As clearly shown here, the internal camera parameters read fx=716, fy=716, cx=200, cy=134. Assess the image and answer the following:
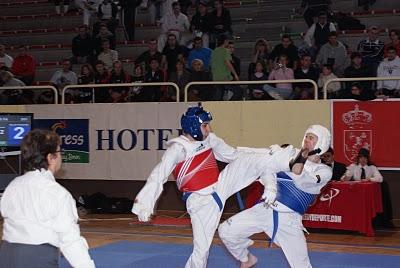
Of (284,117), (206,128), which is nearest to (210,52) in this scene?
(284,117)

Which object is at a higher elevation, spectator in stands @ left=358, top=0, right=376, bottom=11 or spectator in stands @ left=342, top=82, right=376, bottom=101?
spectator in stands @ left=358, top=0, right=376, bottom=11

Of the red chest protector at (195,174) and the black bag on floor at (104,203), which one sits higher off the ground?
the red chest protector at (195,174)

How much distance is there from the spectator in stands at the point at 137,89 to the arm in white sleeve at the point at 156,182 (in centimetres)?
790

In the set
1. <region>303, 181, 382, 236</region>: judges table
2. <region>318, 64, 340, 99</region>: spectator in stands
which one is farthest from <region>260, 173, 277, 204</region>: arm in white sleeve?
<region>318, 64, 340, 99</region>: spectator in stands

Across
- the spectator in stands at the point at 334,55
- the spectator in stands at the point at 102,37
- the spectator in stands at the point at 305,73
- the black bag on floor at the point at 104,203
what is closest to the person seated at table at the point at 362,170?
the spectator in stands at the point at 305,73

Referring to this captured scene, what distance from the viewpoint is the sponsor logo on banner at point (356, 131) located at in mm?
13406

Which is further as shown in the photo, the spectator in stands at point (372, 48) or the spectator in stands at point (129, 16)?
the spectator in stands at point (129, 16)

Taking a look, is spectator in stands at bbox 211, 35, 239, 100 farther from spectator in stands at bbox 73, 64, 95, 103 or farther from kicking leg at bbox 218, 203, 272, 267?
kicking leg at bbox 218, 203, 272, 267

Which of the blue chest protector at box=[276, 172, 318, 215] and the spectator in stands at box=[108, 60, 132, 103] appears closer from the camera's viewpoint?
the blue chest protector at box=[276, 172, 318, 215]

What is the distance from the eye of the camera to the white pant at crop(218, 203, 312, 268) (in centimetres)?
713

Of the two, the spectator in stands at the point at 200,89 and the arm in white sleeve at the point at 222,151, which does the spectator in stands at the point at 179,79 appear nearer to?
the spectator in stands at the point at 200,89

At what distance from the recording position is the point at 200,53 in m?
16.3

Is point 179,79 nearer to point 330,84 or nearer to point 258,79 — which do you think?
point 258,79

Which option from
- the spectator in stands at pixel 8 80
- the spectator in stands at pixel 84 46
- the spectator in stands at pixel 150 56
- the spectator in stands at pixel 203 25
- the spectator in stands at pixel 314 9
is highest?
the spectator in stands at pixel 314 9
